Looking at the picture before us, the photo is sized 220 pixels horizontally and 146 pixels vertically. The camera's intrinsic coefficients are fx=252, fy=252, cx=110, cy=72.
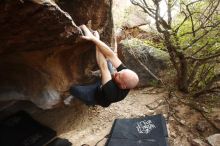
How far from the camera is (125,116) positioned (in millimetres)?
5770

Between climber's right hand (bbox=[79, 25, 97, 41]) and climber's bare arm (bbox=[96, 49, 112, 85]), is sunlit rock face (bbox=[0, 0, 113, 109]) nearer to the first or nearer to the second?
climber's right hand (bbox=[79, 25, 97, 41])

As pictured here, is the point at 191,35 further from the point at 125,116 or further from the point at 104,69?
the point at 104,69

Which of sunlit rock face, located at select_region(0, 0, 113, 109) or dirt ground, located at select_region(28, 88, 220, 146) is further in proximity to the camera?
dirt ground, located at select_region(28, 88, 220, 146)

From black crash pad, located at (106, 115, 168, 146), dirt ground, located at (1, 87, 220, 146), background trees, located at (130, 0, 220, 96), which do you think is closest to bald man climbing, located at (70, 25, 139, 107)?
dirt ground, located at (1, 87, 220, 146)

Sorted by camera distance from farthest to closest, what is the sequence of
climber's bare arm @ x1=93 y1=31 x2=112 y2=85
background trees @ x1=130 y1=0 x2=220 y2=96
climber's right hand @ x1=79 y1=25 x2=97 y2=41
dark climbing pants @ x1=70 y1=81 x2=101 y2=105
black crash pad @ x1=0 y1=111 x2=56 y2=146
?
1. background trees @ x1=130 y1=0 x2=220 y2=96
2. black crash pad @ x1=0 y1=111 x2=56 y2=146
3. dark climbing pants @ x1=70 y1=81 x2=101 y2=105
4. climber's bare arm @ x1=93 y1=31 x2=112 y2=85
5. climber's right hand @ x1=79 y1=25 x2=97 y2=41

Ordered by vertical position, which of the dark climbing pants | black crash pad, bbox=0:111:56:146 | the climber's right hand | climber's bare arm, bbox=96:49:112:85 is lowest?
black crash pad, bbox=0:111:56:146

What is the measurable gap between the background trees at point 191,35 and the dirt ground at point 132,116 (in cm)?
64

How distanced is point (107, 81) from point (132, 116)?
2268mm

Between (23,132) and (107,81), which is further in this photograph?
(23,132)

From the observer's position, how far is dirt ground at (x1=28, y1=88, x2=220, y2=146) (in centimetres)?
510

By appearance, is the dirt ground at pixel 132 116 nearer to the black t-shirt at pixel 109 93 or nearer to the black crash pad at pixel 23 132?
the black crash pad at pixel 23 132

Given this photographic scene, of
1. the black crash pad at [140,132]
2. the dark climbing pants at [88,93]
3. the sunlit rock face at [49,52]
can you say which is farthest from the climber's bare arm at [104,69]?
the black crash pad at [140,132]

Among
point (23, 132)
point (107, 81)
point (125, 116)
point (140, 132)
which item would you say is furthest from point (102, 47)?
point (125, 116)

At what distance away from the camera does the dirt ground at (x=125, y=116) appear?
5.10 metres
